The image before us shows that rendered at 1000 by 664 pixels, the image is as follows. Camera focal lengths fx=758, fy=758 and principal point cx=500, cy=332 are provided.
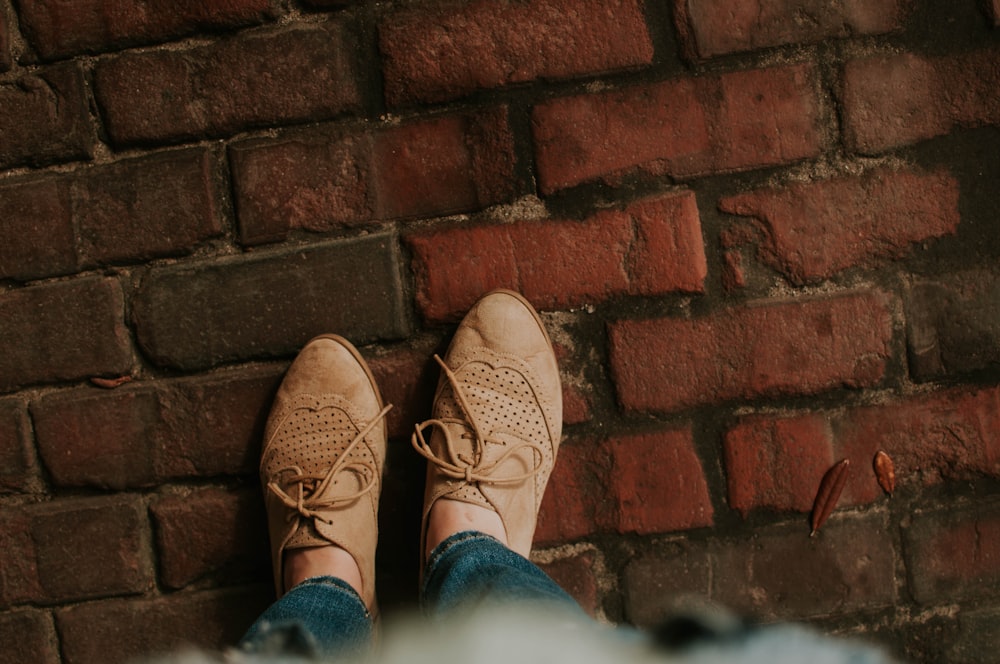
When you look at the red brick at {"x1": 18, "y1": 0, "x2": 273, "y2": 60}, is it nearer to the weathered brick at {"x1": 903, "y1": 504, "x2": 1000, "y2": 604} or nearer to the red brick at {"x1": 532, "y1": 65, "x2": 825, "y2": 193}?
the red brick at {"x1": 532, "y1": 65, "x2": 825, "y2": 193}

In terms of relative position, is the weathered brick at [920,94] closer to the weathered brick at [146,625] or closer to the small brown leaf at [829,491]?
the small brown leaf at [829,491]

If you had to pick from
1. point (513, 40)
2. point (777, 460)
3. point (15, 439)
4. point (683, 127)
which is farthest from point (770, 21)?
point (15, 439)

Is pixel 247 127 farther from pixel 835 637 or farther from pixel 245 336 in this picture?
pixel 835 637

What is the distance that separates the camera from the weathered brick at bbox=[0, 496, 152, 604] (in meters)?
1.04

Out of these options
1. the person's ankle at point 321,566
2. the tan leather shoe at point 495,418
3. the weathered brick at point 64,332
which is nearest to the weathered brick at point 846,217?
the tan leather shoe at point 495,418

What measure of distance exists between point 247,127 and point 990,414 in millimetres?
1070

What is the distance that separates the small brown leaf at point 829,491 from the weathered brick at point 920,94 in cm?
44

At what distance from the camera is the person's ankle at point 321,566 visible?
1015mm

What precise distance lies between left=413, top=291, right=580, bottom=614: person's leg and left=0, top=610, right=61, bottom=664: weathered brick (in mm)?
544

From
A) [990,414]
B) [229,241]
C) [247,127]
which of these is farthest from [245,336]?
[990,414]

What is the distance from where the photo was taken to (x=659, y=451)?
1021 mm

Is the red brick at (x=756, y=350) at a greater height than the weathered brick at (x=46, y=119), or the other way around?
the weathered brick at (x=46, y=119)

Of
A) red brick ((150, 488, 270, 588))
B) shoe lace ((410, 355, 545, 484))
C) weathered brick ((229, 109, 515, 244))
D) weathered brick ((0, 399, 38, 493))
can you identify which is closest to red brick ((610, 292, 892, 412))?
shoe lace ((410, 355, 545, 484))

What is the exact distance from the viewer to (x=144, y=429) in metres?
1.04
